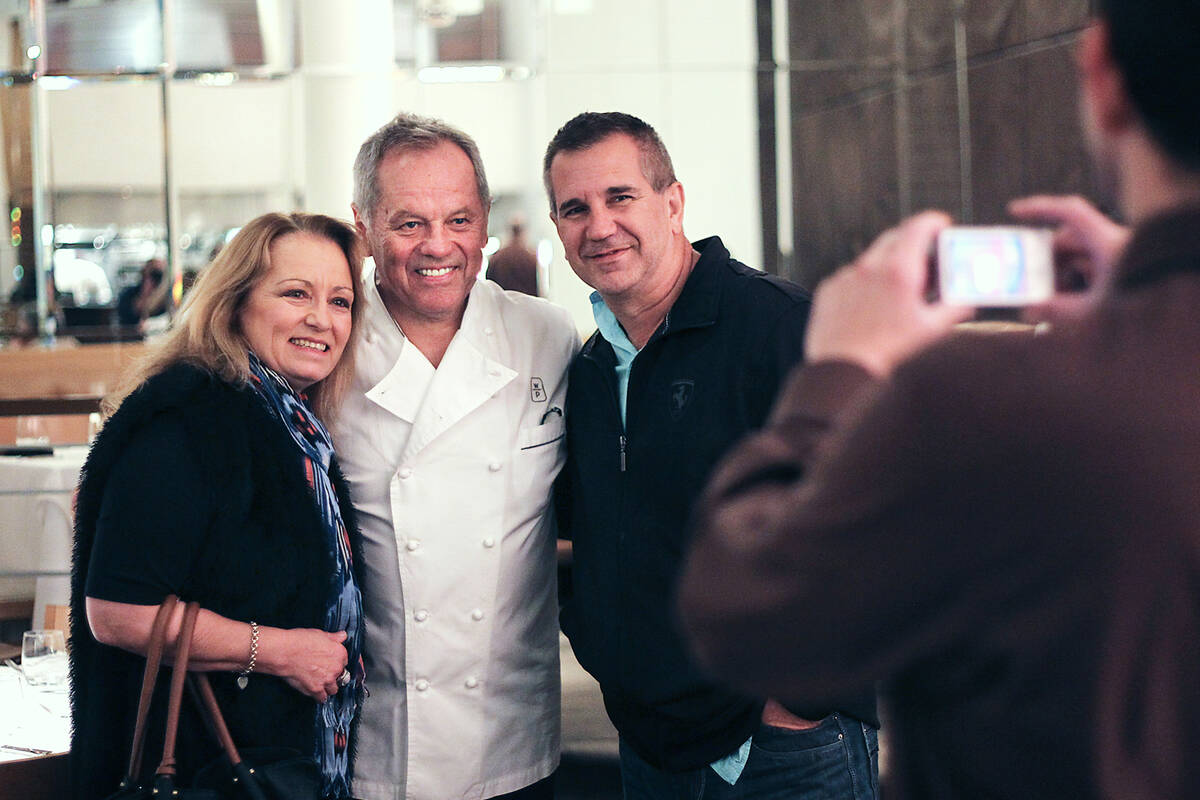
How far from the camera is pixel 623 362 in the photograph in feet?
6.60

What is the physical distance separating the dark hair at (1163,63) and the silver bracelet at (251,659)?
1397 mm

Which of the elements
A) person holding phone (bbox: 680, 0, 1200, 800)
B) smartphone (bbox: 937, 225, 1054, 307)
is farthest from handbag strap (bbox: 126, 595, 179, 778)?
smartphone (bbox: 937, 225, 1054, 307)

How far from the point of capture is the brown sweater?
60 cm

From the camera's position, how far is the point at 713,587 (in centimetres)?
68

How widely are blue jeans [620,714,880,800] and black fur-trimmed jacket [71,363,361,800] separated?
0.57 meters

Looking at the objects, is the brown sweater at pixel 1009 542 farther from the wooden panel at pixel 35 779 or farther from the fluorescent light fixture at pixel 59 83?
the fluorescent light fixture at pixel 59 83

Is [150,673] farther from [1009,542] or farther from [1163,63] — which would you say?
[1163,63]

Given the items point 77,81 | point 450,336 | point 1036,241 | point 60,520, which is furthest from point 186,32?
point 1036,241

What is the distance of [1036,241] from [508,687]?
4.99 ft

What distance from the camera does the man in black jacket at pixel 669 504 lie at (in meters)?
1.80

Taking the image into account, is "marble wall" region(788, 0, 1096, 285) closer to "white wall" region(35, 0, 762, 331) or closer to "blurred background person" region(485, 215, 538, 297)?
"white wall" region(35, 0, 762, 331)

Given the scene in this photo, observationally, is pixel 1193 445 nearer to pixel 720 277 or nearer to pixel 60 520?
pixel 720 277

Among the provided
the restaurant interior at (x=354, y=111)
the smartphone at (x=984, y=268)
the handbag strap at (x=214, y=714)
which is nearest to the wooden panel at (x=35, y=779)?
the handbag strap at (x=214, y=714)

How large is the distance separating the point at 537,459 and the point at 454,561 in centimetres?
22
